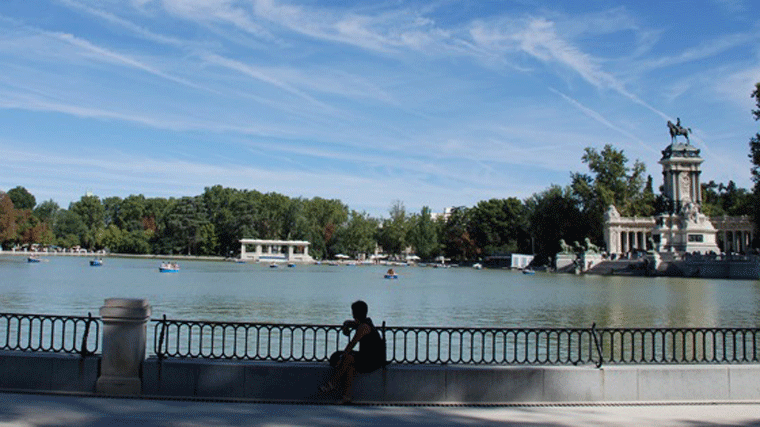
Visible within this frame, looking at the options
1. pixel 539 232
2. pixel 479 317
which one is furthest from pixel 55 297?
pixel 539 232

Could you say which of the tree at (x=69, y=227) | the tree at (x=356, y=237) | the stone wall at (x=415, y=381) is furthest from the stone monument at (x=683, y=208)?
the tree at (x=69, y=227)

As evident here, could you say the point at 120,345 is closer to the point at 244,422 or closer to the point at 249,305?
the point at 244,422

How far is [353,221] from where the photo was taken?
171 m

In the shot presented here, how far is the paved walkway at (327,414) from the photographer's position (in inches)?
355

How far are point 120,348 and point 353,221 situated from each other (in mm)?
160408

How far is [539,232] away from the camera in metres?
122

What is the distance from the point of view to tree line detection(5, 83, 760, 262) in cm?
11412

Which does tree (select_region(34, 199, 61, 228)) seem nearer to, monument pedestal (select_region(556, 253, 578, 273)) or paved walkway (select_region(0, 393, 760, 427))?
monument pedestal (select_region(556, 253, 578, 273))

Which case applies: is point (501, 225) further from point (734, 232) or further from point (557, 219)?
point (734, 232)

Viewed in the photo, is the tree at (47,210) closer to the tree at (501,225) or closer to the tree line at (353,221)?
the tree line at (353,221)

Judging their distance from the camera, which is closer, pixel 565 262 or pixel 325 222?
pixel 565 262

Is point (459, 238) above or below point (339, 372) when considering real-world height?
above

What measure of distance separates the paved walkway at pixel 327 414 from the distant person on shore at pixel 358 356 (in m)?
0.34

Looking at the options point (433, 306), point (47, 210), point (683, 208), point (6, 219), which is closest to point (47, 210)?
point (47, 210)
